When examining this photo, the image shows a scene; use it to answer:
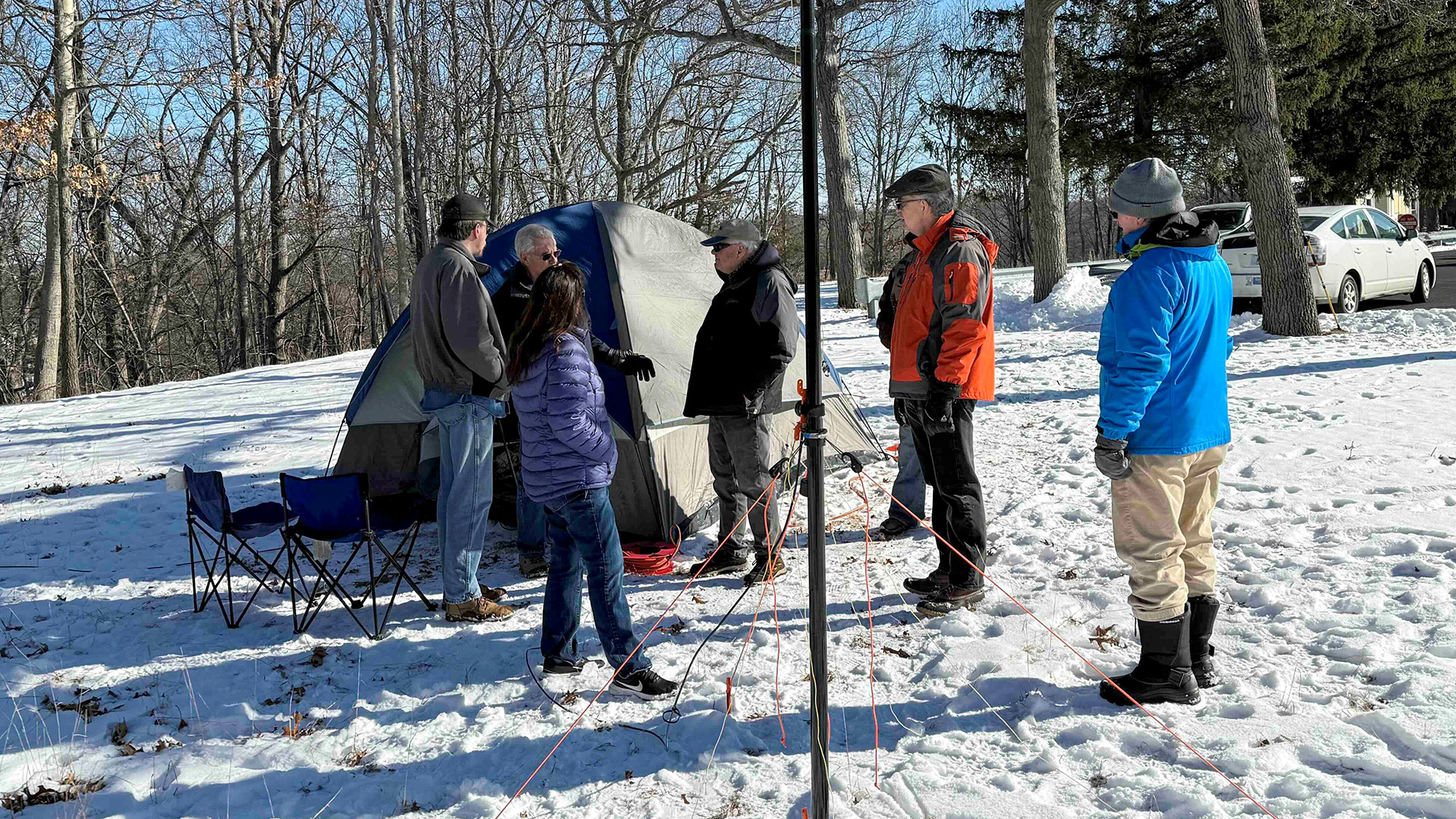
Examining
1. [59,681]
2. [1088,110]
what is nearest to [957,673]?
[59,681]

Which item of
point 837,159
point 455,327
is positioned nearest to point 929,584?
point 455,327

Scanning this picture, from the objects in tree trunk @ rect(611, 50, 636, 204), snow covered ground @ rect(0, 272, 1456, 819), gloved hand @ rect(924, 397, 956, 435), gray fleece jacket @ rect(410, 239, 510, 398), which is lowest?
snow covered ground @ rect(0, 272, 1456, 819)

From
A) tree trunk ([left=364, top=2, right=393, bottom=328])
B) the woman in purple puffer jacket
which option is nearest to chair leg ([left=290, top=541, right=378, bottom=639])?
the woman in purple puffer jacket

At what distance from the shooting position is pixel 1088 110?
24438 mm

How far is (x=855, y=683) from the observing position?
3.74 metres

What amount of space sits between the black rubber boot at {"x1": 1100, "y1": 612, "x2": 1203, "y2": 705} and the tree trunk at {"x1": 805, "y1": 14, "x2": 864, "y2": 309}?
43.1 feet

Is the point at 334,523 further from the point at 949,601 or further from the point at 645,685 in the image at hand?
the point at 949,601

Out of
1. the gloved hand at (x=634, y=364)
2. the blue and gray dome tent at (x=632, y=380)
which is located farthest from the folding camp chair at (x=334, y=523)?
the gloved hand at (x=634, y=364)

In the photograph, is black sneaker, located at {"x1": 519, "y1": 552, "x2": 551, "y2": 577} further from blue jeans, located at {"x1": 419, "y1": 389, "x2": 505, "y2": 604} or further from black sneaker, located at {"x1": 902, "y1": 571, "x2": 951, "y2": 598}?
black sneaker, located at {"x1": 902, "y1": 571, "x2": 951, "y2": 598}

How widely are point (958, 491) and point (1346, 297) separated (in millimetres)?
10968

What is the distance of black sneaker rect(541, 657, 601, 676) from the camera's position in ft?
12.6

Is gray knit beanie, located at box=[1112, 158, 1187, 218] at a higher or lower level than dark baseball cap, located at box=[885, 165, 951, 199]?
lower

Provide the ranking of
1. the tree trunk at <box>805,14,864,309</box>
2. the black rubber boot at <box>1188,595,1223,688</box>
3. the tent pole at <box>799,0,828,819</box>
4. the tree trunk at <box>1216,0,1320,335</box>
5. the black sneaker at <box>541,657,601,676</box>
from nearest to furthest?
the tent pole at <box>799,0,828,819</box>
the black rubber boot at <box>1188,595,1223,688</box>
the black sneaker at <box>541,657,601,676</box>
the tree trunk at <box>1216,0,1320,335</box>
the tree trunk at <box>805,14,864,309</box>

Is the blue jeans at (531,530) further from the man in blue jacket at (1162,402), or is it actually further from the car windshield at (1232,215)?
the car windshield at (1232,215)
